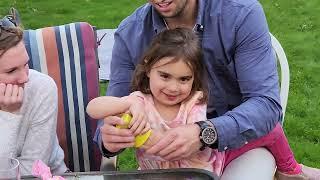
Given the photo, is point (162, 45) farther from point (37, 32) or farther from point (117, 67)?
point (37, 32)

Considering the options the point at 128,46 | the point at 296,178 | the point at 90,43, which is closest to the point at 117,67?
the point at 128,46

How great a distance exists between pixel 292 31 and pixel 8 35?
5.64m

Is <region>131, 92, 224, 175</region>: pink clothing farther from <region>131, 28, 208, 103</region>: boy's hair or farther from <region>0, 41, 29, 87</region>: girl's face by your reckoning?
<region>0, 41, 29, 87</region>: girl's face

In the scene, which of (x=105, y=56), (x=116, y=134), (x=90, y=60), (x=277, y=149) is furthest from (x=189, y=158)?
(x=105, y=56)

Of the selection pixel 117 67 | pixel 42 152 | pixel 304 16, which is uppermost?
pixel 117 67

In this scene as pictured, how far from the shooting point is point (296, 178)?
3297 mm

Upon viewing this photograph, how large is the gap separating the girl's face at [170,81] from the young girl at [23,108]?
0.50 meters

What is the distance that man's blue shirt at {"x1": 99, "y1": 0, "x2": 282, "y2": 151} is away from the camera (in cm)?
276

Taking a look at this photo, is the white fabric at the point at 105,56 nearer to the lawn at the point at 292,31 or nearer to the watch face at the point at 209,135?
the lawn at the point at 292,31

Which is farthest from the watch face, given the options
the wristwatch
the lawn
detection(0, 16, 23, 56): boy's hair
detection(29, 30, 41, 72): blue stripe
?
the lawn

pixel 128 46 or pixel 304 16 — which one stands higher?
pixel 128 46

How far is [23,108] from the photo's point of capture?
9.32 ft

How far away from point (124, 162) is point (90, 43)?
1.77 metres

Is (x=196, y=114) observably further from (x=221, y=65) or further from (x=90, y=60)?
(x=90, y=60)
